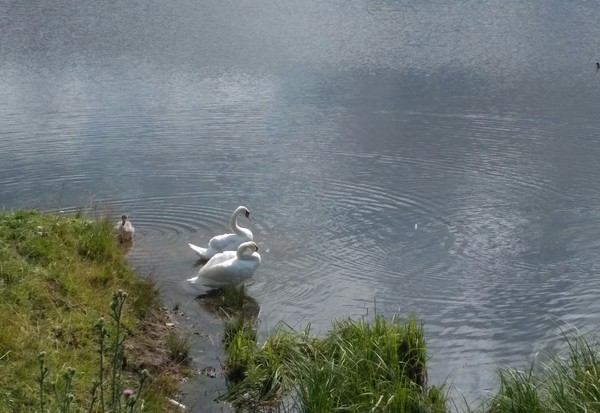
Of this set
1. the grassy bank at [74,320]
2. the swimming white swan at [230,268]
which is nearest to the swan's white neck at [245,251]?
the swimming white swan at [230,268]

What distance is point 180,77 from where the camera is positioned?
25.9 metres

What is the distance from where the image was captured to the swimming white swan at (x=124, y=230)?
1249 cm

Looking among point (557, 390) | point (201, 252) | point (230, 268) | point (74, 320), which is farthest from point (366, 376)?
point (201, 252)

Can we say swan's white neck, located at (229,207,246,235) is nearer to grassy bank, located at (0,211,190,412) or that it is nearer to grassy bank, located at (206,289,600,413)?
grassy bank, located at (0,211,190,412)

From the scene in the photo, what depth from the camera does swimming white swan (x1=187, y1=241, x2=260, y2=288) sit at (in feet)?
38.4

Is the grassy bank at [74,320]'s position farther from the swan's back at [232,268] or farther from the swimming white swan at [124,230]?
the swan's back at [232,268]

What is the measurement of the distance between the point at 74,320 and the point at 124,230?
4.33 meters

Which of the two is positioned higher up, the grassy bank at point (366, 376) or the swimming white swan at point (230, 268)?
the grassy bank at point (366, 376)

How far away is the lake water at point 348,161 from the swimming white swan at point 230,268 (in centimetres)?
28

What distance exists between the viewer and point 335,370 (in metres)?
7.78

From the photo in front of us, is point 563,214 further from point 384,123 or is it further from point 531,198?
point 384,123

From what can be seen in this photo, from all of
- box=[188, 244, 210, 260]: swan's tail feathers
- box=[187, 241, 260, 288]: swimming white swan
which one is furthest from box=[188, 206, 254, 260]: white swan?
box=[187, 241, 260, 288]: swimming white swan

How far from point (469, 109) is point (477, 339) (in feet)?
41.9

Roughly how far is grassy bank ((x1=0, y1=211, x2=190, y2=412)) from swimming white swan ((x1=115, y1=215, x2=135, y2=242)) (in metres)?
0.81
